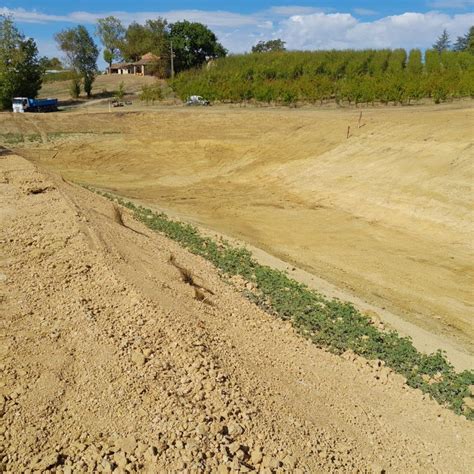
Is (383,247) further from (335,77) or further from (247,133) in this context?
(335,77)

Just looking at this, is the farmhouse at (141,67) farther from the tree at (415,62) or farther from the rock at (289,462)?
the rock at (289,462)

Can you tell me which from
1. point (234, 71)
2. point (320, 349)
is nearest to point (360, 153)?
point (320, 349)

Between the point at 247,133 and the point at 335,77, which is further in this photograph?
the point at 335,77

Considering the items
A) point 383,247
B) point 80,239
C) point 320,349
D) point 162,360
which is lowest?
point 383,247

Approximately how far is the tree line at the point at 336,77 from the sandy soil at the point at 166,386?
32193 millimetres

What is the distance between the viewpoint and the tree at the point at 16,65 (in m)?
46.5

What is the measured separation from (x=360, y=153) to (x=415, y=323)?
15425 millimetres

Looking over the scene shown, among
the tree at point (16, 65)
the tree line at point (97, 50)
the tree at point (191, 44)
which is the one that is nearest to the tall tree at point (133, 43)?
the tree line at point (97, 50)

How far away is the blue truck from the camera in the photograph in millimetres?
42812

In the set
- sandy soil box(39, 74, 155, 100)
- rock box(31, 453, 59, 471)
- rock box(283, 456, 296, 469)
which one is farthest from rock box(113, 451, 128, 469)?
sandy soil box(39, 74, 155, 100)

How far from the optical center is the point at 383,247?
16359 millimetres

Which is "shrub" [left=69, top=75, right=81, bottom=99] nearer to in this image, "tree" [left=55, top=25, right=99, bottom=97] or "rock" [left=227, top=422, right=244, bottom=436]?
"tree" [left=55, top=25, right=99, bottom=97]

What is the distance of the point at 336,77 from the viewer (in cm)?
5059

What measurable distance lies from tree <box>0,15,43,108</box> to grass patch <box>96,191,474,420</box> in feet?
137
